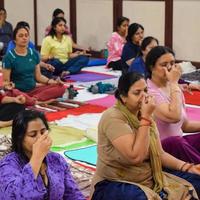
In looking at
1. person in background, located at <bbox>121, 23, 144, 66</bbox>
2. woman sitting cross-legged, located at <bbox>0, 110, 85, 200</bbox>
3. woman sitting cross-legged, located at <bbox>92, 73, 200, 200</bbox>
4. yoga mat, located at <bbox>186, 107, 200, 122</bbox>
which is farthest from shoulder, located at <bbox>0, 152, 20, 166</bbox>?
person in background, located at <bbox>121, 23, 144, 66</bbox>

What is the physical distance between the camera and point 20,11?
37.0ft

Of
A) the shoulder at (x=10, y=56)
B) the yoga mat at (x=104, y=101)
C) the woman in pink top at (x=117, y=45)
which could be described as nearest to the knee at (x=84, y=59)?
the woman in pink top at (x=117, y=45)

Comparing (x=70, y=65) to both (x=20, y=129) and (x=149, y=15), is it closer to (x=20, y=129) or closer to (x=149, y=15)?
(x=149, y=15)

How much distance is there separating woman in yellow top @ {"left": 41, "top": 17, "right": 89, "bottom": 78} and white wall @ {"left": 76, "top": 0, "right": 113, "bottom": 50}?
173cm

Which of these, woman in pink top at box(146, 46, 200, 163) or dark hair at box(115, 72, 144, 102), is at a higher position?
dark hair at box(115, 72, 144, 102)

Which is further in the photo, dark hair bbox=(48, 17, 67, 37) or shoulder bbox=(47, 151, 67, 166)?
dark hair bbox=(48, 17, 67, 37)

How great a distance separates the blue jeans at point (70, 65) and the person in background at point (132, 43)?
0.96 meters

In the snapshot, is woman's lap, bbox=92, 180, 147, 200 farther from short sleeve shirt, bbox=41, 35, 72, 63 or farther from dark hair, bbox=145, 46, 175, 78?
short sleeve shirt, bbox=41, 35, 72, 63

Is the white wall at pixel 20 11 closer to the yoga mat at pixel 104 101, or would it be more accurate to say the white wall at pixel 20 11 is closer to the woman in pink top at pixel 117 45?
the woman in pink top at pixel 117 45

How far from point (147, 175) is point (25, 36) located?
10.1ft

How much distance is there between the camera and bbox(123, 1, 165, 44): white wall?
8.77 m

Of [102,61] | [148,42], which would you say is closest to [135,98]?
[148,42]

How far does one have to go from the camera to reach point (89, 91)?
22.0 ft

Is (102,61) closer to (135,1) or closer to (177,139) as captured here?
(135,1)
